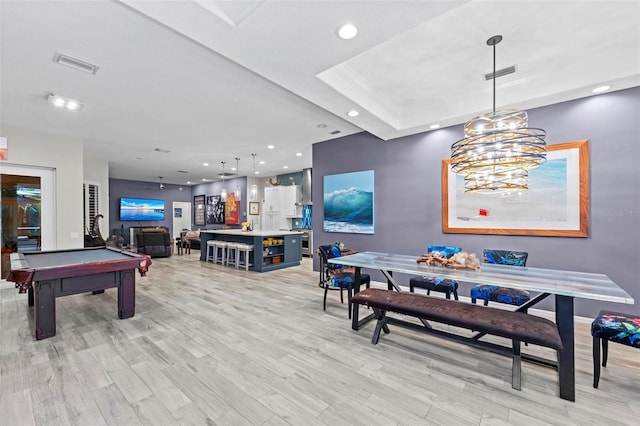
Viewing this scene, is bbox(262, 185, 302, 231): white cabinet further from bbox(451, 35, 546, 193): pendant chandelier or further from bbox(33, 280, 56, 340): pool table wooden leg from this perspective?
bbox(451, 35, 546, 193): pendant chandelier

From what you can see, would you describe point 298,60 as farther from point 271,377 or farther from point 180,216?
point 180,216

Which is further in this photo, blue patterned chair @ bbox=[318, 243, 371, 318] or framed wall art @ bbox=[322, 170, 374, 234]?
framed wall art @ bbox=[322, 170, 374, 234]

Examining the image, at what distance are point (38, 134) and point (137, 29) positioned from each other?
186 inches

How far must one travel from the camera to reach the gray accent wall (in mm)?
3082

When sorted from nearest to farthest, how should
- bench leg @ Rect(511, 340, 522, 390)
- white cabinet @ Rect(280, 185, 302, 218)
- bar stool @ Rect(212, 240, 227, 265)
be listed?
bench leg @ Rect(511, 340, 522, 390) → bar stool @ Rect(212, 240, 227, 265) → white cabinet @ Rect(280, 185, 302, 218)

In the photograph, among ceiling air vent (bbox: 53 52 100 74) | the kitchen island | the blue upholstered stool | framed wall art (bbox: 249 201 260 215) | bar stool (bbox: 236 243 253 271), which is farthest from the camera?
framed wall art (bbox: 249 201 260 215)

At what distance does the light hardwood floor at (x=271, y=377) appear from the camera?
1748mm

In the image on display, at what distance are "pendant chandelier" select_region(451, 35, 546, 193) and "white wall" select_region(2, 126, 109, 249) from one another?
709cm

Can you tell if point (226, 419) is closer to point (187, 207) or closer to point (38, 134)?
point (38, 134)

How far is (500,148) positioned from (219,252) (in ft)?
25.0

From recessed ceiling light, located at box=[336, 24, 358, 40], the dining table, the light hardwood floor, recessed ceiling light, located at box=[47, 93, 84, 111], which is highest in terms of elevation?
recessed ceiling light, located at box=[47, 93, 84, 111]

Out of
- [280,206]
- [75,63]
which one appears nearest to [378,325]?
[75,63]

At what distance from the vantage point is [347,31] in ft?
6.91

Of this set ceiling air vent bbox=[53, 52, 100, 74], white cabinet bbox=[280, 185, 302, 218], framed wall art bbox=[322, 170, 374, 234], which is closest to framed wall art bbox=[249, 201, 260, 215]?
white cabinet bbox=[280, 185, 302, 218]
